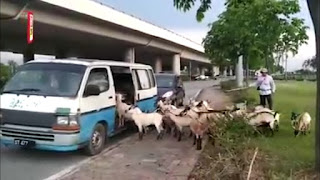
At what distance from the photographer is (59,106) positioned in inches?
323

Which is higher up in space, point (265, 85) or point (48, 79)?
point (48, 79)

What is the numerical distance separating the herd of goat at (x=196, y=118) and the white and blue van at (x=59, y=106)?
0.84 m

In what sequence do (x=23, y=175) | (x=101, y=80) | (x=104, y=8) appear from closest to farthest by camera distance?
(x=23, y=175)
(x=101, y=80)
(x=104, y=8)

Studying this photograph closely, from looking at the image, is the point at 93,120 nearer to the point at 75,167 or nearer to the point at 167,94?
the point at 75,167

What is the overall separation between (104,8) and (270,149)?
26.2 meters

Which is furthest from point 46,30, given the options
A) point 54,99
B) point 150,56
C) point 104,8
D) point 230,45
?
point 150,56

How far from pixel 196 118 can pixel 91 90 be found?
236 cm

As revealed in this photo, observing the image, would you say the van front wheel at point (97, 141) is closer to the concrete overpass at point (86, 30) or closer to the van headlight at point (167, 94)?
the concrete overpass at point (86, 30)

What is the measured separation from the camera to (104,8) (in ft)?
109

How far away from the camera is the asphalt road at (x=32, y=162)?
7.39 m

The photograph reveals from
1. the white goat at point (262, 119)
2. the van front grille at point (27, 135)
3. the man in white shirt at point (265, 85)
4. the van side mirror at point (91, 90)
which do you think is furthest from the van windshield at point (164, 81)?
the van front grille at point (27, 135)

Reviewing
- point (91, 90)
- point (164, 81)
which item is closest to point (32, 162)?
point (91, 90)

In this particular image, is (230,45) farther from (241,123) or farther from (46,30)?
(241,123)

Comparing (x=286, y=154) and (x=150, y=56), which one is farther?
(x=150, y=56)
